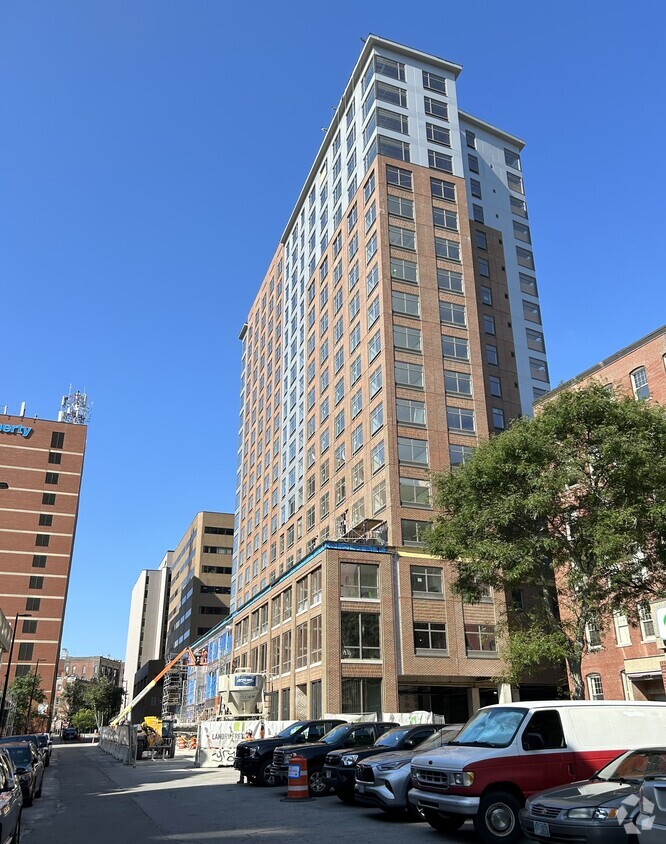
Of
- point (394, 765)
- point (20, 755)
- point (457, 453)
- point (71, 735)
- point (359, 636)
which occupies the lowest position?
point (71, 735)

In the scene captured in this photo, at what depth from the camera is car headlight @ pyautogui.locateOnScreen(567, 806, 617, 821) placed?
865 centimetres

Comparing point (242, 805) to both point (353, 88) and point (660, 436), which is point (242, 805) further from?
point (353, 88)

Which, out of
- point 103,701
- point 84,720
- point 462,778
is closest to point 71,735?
point 103,701

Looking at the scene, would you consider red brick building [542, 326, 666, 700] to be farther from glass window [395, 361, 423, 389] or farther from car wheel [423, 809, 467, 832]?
car wheel [423, 809, 467, 832]

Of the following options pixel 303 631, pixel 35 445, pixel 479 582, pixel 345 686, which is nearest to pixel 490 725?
pixel 479 582

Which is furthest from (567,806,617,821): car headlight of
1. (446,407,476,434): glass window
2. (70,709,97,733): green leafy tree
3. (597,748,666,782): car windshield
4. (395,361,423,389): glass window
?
(70,709,97,733): green leafy tree

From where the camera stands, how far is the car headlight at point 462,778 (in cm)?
1109

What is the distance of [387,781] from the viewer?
13.9 metres

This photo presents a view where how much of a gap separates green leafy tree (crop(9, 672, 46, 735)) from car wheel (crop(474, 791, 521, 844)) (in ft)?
248

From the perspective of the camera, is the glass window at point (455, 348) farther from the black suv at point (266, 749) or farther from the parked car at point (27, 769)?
the parked car at point (27, 769)

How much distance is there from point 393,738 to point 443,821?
16.0 ft

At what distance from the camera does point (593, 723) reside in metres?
12.3

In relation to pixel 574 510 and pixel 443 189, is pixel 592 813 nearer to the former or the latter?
pixel 574 510

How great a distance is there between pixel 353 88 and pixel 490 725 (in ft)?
188
